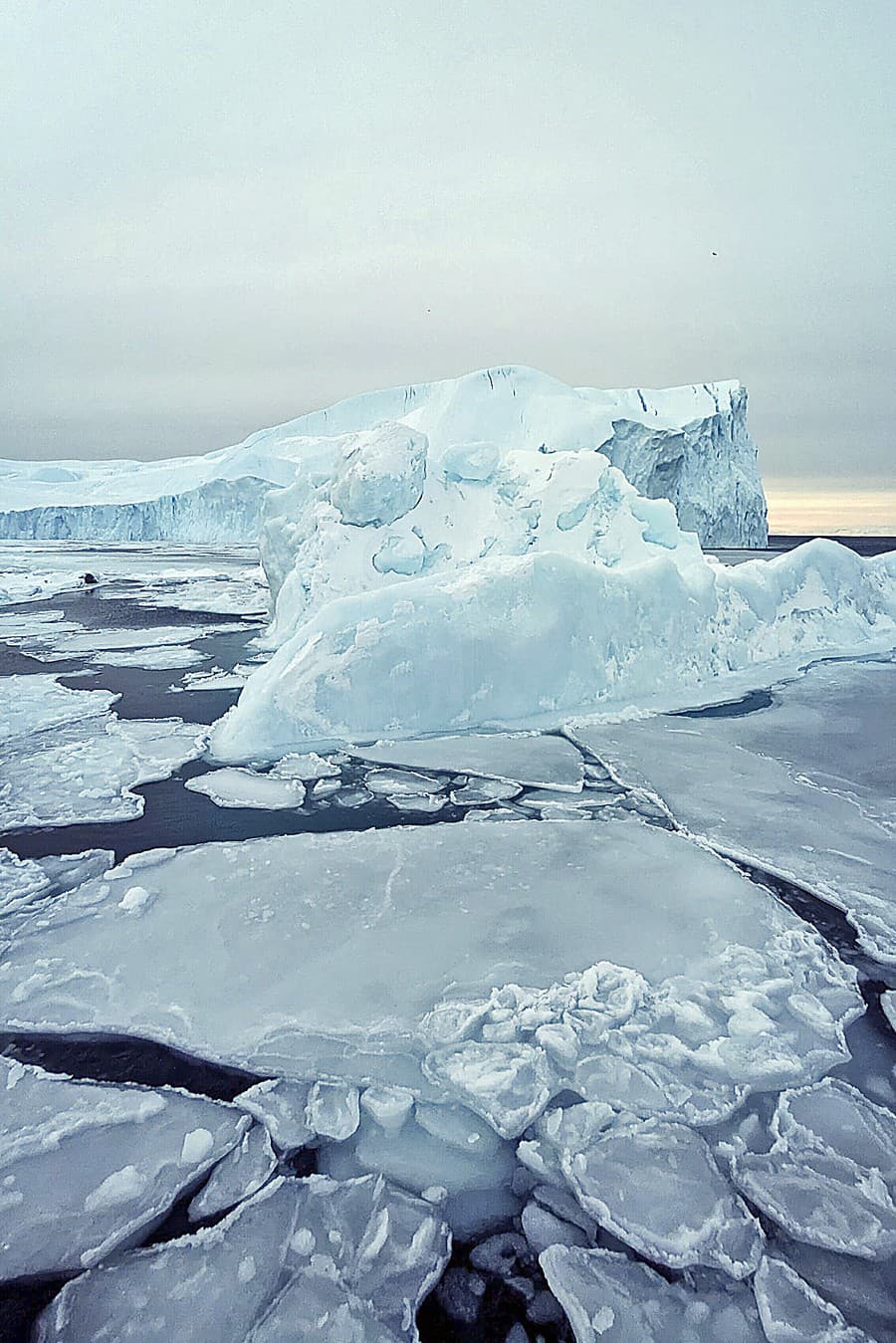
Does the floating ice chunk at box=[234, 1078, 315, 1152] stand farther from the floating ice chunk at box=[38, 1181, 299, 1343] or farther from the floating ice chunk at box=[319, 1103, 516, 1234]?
the floating ice chunk at box=[38, 1181, 299, 1343]

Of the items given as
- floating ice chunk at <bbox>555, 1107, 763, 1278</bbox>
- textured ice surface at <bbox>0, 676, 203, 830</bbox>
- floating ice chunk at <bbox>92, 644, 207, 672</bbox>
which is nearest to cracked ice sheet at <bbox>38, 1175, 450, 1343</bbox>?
floating ice chunk at <bbox>555, 1107, 763, 1278</bbox>

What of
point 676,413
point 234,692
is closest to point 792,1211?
point 234,692

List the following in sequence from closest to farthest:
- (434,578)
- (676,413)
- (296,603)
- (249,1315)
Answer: (249,1315)
(434,578)
(296,603)
(676,413)

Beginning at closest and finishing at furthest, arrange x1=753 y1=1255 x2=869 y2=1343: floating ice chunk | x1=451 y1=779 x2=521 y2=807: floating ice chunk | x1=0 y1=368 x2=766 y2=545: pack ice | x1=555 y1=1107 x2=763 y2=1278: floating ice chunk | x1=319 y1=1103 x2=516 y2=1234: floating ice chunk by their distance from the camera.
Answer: x1=753 y1=1255 x2=869 y2=1343: floating ice chunk, x1=555 y1=1107 x2=763 y2=1278: floating ice chunk, x1=319 y1=1103 x2=516 y2=1234: floating ice chunk, x1=451 y1=779 x2=521 y2=807: floating ice chunk, x1=0 y1=368 x2=766 y2=545: pack ice

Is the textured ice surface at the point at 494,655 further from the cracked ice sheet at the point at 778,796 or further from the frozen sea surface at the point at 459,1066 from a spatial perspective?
the frozen sea surface at the point at 459,1066

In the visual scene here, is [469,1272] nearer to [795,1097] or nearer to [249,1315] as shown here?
[249,1315]

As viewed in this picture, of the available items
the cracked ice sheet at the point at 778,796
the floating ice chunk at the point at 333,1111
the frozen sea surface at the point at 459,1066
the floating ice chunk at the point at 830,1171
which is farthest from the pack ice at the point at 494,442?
the floating ice chunk at the point at 333,1111
